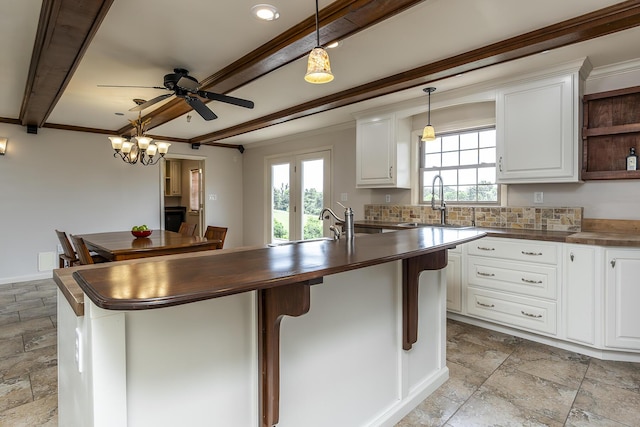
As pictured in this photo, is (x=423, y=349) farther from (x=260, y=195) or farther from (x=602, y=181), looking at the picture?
(x=260, y=195)

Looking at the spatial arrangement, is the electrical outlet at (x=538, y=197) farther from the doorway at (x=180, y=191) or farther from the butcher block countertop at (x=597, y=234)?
the doorway at (x=180, y=191)

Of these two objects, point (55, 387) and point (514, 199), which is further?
point (514, 199)

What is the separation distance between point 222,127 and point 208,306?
4655mm

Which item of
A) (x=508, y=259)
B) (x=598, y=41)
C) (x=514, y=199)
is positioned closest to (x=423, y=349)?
(x=508, y=259)

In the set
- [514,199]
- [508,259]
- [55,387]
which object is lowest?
[55,387]

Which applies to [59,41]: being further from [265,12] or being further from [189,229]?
[189,229]

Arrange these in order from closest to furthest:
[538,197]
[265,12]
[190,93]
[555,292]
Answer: [265,12] → [555,292] → [190,93] → [538,197]

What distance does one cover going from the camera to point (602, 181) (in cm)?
292

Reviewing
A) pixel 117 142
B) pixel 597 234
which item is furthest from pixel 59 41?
pixel 597 234

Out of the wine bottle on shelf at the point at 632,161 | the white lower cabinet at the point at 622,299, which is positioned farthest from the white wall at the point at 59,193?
the wine bottle on shelf at the point at 632,161

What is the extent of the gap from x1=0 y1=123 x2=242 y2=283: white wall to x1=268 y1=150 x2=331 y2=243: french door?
1.95 m

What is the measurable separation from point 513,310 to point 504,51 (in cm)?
209

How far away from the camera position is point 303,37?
2.26 meters

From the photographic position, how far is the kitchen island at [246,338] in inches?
36.8
